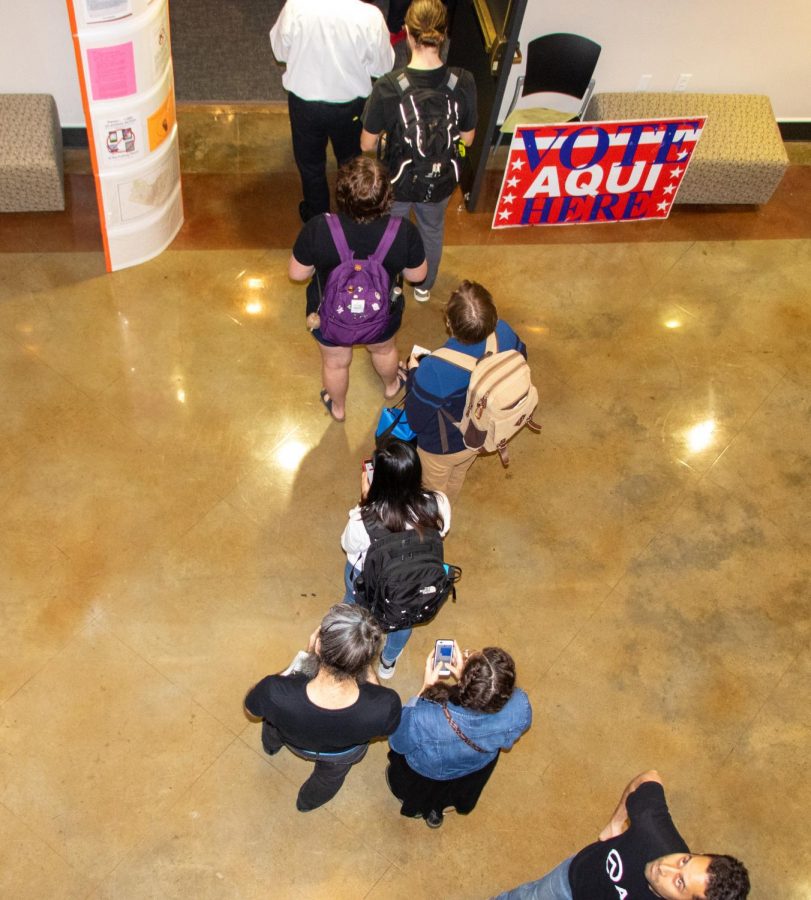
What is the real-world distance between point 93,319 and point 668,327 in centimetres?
361

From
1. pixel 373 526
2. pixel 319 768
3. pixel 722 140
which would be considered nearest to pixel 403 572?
pixel 373 526

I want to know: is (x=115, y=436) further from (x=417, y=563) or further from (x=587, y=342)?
(x=587, y=342)

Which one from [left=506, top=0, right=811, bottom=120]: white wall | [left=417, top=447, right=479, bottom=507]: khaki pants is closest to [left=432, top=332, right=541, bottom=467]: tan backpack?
[left=417, top=447, right=479, bottom=507]: khaki pants

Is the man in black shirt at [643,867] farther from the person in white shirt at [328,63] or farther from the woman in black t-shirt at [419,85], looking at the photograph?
the person in white shirt at [328,63]

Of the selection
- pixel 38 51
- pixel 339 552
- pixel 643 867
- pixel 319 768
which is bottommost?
pixel 339 552

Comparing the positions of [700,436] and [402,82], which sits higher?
[402,82]

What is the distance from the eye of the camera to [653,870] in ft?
8.82

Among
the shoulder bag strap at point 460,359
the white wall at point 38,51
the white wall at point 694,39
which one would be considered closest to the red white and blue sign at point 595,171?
the white wall at point 694,39

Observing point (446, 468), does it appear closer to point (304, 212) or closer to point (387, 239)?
point (387, 239)

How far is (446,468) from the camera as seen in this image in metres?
4.14

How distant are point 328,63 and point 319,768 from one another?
358 centimetres

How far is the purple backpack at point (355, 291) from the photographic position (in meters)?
3.91

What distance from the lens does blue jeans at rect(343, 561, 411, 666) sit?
379 centimetres

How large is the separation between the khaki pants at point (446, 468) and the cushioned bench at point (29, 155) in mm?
3111
